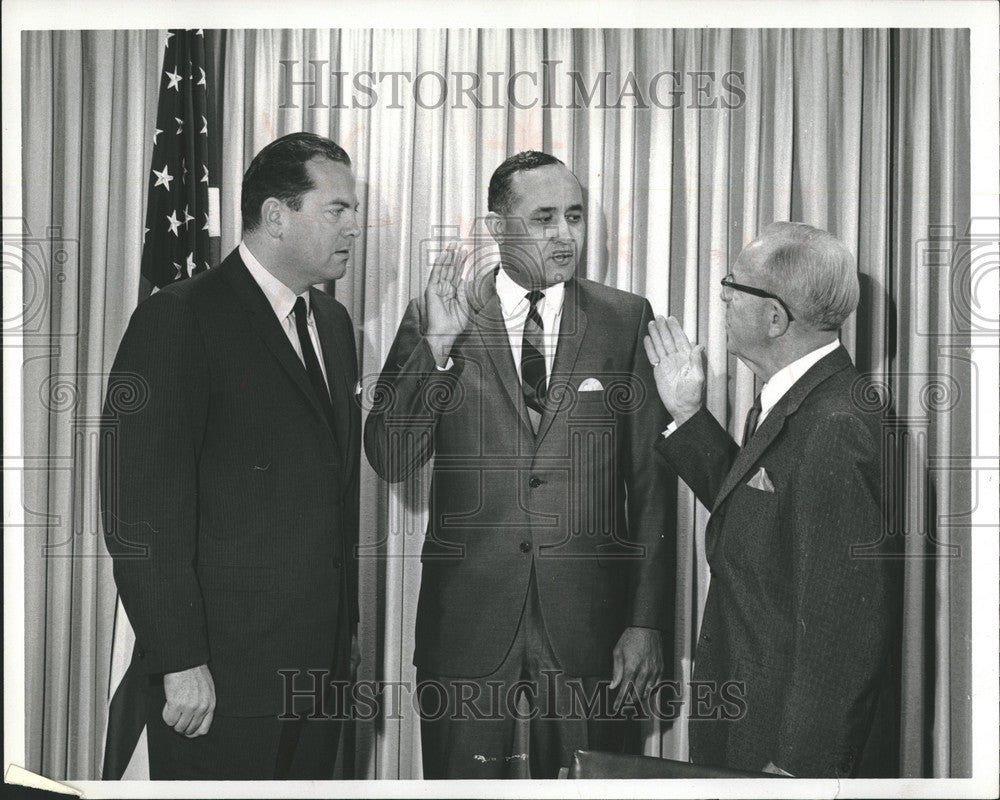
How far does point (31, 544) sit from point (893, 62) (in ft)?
8.93

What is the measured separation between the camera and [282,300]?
2.91 meters

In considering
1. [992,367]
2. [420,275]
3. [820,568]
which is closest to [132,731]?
[420,275]

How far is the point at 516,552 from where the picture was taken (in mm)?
2916

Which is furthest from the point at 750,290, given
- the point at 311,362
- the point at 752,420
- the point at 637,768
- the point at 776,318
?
the point at 637,768

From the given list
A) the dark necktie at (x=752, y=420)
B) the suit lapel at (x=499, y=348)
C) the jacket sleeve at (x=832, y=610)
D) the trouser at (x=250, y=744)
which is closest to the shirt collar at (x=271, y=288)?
the suit lapel at (x=499, y=348)

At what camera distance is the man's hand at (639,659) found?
2.95 metres

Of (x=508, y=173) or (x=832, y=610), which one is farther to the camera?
(x=508, y=173)

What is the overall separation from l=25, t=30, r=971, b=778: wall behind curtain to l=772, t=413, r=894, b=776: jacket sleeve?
0.19m

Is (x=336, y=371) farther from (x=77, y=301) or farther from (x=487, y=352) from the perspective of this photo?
(x=77, y=301)

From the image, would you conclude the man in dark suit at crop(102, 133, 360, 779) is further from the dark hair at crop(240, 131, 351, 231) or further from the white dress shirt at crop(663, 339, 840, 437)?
the white dress shirt at crop(663, 339, 840, 437)

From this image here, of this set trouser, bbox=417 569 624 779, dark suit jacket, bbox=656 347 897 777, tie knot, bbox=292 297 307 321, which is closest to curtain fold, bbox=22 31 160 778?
tie knot, bbox=292 297 307 321

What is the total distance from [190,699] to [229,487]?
22.5 inches

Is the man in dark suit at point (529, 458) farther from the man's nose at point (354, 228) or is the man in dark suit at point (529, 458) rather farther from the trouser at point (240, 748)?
the trouser at point (240, 748)

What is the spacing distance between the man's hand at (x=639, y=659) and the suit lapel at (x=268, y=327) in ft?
3.23
